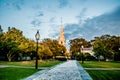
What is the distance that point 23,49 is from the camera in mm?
69562

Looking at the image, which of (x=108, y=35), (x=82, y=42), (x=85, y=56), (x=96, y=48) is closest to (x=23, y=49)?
(x=96, y=48)

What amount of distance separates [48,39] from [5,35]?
142 ft

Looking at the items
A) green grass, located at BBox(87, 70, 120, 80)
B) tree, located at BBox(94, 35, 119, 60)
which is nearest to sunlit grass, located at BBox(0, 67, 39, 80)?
green grass, located at BBox(87, 70, 120, 80)

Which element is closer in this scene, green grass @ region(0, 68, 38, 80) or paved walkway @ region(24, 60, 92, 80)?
green grass @ region(0, 68, 38, 80)

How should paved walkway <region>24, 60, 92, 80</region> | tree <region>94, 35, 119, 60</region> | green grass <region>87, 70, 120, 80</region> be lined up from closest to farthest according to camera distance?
paved walkway <region>24, 60, 92, 80</region> < green grass <region>87, 70, 120, 80</region> < tree <region>94, 35, 119, 60</region>

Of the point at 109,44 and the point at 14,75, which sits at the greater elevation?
the point at 109,44

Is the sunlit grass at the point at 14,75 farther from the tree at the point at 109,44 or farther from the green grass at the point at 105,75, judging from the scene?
the tree at the point at 109,44

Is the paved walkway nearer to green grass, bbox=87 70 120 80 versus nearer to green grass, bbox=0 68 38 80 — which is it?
green grass, bbox=87 70 120 80

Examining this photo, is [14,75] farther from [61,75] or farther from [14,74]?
[61,75]

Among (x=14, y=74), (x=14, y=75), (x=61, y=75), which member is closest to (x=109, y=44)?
(x=61, y=75)

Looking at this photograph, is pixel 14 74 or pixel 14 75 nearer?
pixel 14 75

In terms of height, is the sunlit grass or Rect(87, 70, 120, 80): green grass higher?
the sunlit grass

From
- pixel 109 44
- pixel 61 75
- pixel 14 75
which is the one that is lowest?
pixel 61 75

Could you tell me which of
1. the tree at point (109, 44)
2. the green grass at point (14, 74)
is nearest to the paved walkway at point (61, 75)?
the green grass at point (14, 74)
